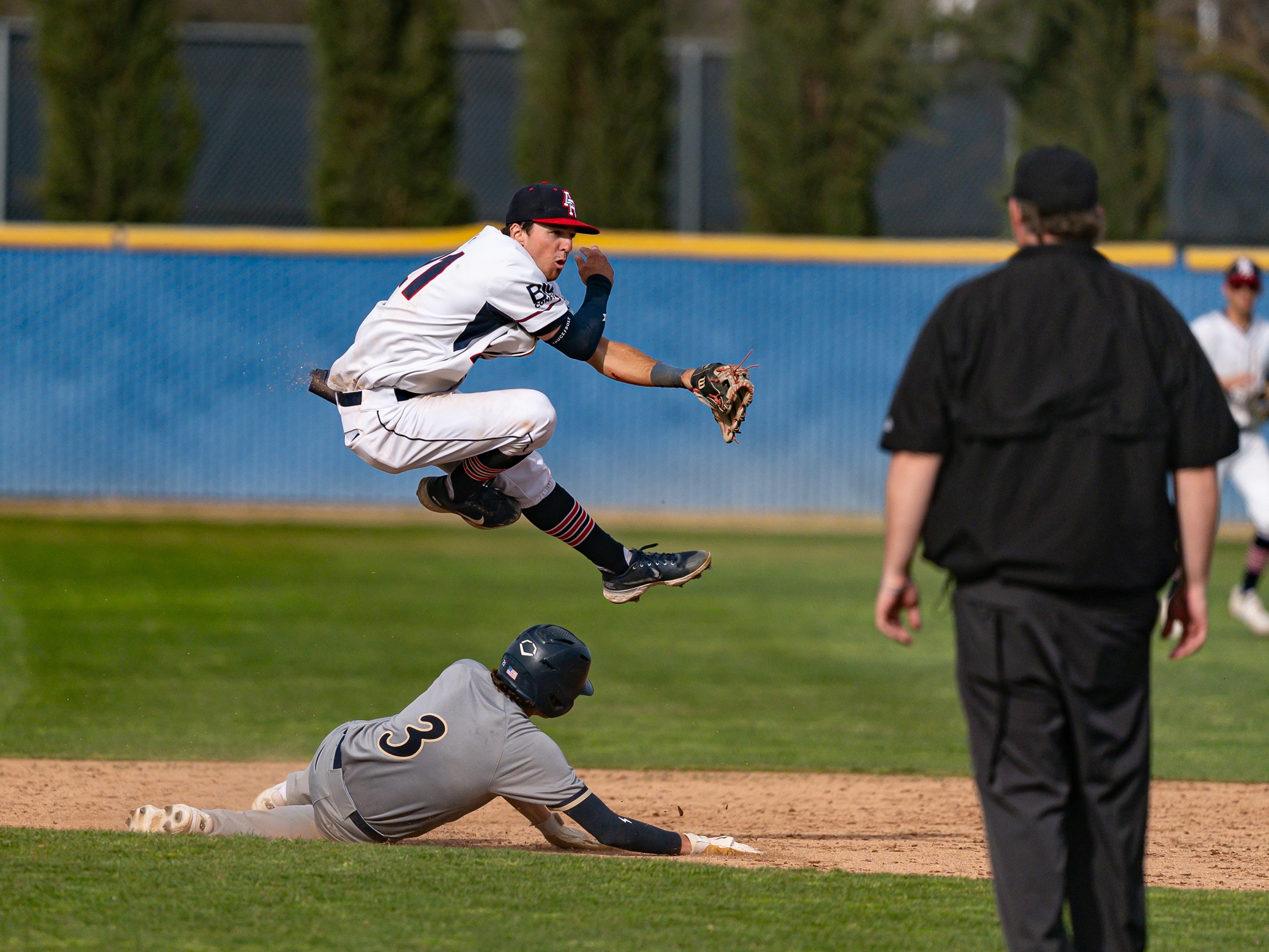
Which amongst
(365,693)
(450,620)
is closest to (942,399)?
(365,693)

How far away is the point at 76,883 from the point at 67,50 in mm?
17922

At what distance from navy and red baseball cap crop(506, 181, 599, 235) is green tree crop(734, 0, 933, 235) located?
15.3m

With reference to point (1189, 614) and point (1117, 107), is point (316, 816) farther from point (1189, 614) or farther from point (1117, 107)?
point (1117, 107)

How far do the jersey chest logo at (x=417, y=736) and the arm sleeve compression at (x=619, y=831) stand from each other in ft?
1.68

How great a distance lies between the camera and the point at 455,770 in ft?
17.3

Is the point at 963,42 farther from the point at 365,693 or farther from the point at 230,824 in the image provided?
the point at 230,824

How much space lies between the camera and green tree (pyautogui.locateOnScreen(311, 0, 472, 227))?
2073 cm

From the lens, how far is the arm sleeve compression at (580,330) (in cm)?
599

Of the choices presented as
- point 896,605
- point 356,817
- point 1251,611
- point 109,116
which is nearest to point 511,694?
point 356,817

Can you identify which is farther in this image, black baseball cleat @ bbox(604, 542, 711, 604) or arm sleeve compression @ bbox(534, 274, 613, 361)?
black baseball cleat @ bbox(604, 542, 711, 604)

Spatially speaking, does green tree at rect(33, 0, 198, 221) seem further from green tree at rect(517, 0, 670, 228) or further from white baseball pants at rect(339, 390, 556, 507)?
white baseball pants at rect(339, 390, 556, 507)

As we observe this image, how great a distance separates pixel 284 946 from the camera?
4.19 metres

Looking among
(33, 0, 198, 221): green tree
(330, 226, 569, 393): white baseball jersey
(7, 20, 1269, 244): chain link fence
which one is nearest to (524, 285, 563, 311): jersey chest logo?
(330, 226, 569, 393): white baseball jersey

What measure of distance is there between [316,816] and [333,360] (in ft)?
43.2
